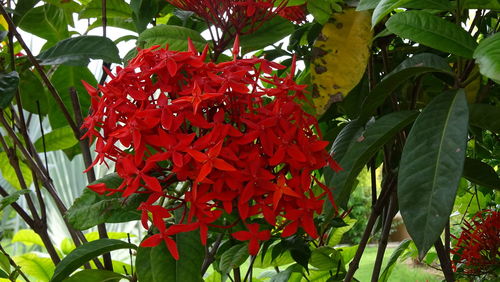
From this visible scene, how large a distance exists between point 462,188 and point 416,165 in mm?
970

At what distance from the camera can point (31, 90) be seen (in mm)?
996

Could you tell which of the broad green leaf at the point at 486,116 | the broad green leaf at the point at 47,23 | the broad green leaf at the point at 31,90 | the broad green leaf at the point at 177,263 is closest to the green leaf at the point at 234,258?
the broad green leaf at the point at 177,263

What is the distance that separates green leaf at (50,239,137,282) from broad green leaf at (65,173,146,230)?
8 centimetres

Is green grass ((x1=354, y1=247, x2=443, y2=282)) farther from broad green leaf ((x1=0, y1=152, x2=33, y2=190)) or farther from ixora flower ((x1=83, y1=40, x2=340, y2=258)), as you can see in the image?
ixora flower ((x1=83, y1=40, x2=340, y2=258))

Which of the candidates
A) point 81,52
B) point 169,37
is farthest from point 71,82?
point 169,37

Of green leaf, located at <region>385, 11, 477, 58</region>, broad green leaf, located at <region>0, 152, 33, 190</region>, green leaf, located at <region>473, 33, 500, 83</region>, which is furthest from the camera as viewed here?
broad green leaf, located at <region>0, 152, 33, 190</region>

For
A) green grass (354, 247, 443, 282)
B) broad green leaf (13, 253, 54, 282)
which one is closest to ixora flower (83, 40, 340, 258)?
broad green leaf (13, 253, 54, 282)

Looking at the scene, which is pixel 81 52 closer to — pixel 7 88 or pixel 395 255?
pixel 7 88

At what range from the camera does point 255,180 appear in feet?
1.72

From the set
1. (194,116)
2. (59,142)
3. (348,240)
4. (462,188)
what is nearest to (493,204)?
(462,188)

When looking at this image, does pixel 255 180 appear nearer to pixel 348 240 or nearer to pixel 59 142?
pixel 59 142

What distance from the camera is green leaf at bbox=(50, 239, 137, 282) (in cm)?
68

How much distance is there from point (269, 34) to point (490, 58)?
39cm

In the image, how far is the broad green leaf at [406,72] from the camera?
0.59 meters
